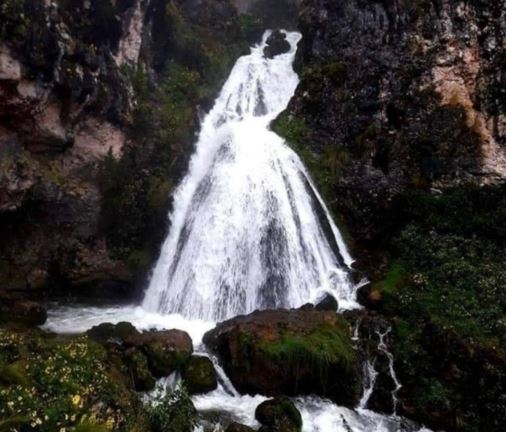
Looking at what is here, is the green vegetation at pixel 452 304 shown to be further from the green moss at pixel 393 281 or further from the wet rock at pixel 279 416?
the wet rock at pixel 279 416

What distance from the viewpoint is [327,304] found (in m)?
15.7

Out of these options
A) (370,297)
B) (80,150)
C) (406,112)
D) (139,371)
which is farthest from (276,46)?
(139,371)

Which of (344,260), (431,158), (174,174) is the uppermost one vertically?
(431,158)

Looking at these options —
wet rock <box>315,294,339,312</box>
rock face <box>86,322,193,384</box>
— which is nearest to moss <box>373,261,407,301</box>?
wet rock <box>315,294,339,312</box>

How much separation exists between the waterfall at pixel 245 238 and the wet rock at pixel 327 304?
0.50m

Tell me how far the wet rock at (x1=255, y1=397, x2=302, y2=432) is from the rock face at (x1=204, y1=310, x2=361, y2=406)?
1.13 meters

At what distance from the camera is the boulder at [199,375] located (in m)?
12.2

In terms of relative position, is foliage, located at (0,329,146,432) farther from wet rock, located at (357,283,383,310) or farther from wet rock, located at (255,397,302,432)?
Result: wet rock, located at (357,283,383,310)

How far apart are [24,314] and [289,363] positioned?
28.3 feet

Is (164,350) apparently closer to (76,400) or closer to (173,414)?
(173,414)

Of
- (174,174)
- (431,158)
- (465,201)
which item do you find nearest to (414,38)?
(431,158)

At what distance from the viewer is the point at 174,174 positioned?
20.8 m

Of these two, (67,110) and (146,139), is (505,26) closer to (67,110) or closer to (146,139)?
(146,139)

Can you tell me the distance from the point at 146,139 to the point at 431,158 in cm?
1251
